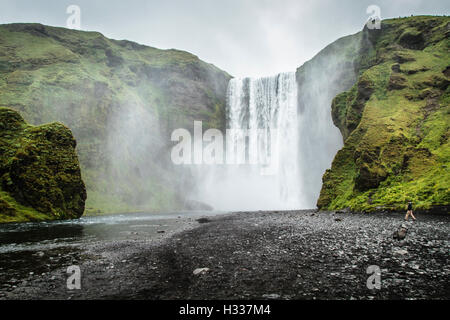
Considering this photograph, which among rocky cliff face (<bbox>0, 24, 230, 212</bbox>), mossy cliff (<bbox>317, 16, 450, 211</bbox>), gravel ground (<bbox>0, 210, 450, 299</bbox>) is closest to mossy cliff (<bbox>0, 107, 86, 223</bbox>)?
rocky cliff face (<bbox>0, 24, 230, 212</bbox>)

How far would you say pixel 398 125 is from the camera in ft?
83.5

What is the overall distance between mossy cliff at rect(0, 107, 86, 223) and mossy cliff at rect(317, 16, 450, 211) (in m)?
35.4

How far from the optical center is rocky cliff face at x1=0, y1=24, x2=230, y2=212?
214ft

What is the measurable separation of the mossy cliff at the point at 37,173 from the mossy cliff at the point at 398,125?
35380 millimetres

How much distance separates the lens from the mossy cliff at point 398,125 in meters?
20.1

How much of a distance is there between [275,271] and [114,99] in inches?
3305

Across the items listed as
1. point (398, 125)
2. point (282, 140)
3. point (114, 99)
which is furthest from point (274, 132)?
point (114, 99)

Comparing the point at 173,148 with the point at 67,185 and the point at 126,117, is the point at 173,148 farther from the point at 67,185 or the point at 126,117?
the point at 67,185

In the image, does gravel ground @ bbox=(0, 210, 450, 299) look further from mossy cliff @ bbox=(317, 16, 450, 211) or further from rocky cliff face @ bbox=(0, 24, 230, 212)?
rocky cliff face @ bbox=(0, 24, 230, 212)

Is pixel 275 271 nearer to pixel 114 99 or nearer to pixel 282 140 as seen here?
pixel 282 140

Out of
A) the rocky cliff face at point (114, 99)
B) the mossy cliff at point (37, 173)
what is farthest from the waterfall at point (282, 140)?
the mossy cliff at point (37, 173)

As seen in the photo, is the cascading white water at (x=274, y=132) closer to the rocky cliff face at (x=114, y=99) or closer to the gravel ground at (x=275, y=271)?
the rocky cliff face at (x=114, y=99)

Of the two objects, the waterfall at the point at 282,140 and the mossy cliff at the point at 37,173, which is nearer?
the mossy cliff at the point at 37,173

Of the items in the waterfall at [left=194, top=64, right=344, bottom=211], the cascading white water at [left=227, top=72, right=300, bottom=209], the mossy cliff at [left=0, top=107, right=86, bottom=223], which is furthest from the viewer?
the cascading white water at [left=227, top=72, right=300, bottom=209]
